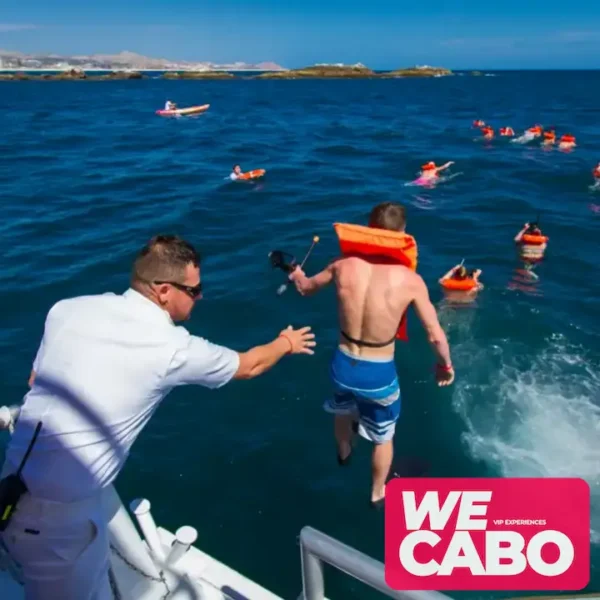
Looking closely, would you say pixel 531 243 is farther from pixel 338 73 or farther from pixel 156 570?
pixel 338 73

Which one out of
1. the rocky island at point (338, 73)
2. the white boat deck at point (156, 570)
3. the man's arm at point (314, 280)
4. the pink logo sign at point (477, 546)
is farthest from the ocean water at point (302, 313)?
the rocky island at point (338, 73)

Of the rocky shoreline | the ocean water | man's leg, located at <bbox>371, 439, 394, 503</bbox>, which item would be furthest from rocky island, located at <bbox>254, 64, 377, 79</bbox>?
man's leg, located at <bbox>371, 439, 394, 503</bbox>

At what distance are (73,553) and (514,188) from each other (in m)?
19.1

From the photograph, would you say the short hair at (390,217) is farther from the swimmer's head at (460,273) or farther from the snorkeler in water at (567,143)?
the snorkeler in water at (567,143)

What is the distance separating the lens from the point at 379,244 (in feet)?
13.8

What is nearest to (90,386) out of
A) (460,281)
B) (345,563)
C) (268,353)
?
(268,353)

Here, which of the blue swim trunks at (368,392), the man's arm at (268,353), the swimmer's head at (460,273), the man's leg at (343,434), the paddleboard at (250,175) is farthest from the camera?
the paddleboard at (250,175)

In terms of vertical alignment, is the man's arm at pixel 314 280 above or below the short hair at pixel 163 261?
below

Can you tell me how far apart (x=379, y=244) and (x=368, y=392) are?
1.24m

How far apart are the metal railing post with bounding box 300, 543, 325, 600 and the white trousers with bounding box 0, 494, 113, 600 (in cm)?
106

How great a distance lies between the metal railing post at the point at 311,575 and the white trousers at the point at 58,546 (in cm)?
106

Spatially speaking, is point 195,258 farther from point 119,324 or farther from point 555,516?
point 555,516

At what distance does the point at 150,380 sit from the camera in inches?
101

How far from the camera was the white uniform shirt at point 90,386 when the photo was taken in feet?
8.14
